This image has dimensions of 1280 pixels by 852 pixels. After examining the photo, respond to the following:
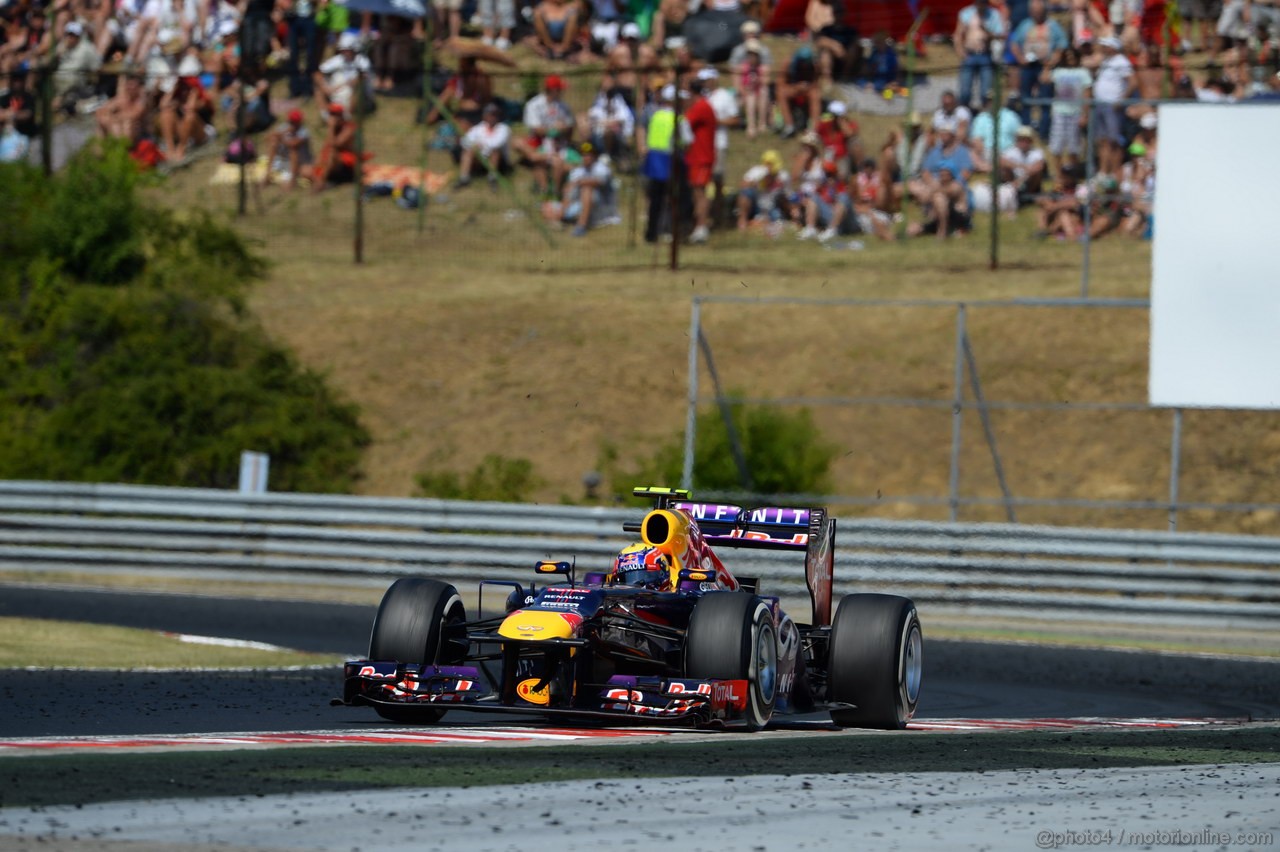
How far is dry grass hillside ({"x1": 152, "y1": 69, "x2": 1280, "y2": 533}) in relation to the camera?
22.0 metres

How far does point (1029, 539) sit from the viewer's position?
17.9 meters

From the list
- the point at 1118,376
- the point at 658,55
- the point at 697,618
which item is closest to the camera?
the point at 697,618

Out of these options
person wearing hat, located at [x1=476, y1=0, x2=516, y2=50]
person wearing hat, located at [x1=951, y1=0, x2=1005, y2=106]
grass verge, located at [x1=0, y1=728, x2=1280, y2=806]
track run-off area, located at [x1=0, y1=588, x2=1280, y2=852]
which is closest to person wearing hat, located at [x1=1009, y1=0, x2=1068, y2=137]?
person wearing hat, located at [x1=951, y1=0, x2=1005, y2=106]

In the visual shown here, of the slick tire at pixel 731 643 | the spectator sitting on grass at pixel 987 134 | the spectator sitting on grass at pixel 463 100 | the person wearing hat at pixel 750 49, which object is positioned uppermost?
the person wearing hat at pixel 750 49

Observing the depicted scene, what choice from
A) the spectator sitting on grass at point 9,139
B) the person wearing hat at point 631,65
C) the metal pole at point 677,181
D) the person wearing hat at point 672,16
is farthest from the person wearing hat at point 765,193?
the spectator sitting on grass at point 9,139

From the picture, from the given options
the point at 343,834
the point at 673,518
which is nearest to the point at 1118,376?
the point at 673,518

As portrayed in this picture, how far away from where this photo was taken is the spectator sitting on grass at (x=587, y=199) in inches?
988

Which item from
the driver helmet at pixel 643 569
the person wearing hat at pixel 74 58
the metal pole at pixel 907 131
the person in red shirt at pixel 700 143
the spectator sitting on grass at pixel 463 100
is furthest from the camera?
the person wearing hat at pixel 74 58

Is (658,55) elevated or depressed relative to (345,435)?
elevated

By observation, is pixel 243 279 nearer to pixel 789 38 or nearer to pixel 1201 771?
pixel 789 38

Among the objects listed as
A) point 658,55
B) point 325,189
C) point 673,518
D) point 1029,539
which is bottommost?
point 1029,539

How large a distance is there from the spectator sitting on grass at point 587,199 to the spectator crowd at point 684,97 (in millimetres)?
33

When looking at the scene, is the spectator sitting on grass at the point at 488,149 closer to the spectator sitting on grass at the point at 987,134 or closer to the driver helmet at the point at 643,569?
the spectator sitting on grass at the point at 987,134

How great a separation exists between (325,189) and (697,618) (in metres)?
A: 19.2
